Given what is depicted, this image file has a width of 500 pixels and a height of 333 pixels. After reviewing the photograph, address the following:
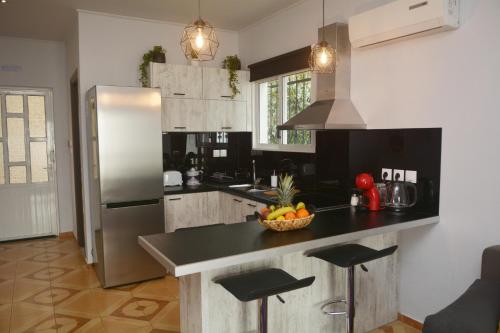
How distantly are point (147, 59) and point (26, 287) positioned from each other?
266cm

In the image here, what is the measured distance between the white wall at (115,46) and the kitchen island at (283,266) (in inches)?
103

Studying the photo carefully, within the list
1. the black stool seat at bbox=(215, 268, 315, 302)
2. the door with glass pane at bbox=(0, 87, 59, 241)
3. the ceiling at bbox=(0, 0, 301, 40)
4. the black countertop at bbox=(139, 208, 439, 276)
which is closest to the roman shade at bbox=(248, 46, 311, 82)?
the ceiling at bbox=(0, 0, 301, 40)

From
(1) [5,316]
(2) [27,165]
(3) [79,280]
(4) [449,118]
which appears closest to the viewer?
(4) [449,118]

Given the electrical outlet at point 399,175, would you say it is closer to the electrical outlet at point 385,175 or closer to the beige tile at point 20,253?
the electrical outlet at point 385,175

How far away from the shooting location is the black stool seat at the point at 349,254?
2.25 m

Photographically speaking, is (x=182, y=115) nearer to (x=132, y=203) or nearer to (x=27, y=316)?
(x=132, y=203)

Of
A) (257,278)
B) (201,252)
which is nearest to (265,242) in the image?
(257,278)

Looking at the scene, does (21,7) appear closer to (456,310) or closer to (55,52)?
(55,52)

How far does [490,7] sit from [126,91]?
3001 millimetres

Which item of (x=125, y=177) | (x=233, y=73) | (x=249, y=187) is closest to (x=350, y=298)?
(x=249, y=187)

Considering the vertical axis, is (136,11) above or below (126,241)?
above

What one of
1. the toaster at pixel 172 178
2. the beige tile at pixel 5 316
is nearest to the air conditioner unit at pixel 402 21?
the toaster at pixel 172 178

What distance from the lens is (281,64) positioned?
14.1 feet

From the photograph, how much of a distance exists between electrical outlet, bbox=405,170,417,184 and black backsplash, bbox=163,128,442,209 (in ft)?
0.10
